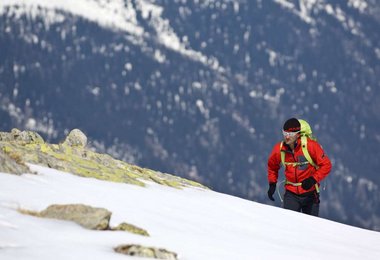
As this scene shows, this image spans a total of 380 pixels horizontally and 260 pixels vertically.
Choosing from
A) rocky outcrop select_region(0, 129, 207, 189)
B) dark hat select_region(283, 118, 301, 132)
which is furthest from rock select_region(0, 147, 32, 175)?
dark hat select_region(283, 118, 301, 132)

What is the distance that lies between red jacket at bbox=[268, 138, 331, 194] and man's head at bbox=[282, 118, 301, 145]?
7.2 inches

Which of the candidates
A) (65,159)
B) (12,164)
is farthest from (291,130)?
(12,164)

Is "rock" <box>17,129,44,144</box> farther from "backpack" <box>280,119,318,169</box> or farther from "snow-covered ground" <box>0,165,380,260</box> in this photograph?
"backpack" <box>280,119,318,169</box>

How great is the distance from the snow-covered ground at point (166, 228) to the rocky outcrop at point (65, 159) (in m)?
0.43

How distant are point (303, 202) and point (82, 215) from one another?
7.76 m

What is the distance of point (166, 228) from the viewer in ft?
33.8

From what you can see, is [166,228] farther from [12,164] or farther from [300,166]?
[300,166]

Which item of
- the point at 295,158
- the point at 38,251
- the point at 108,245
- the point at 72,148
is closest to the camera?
the point at 38,251

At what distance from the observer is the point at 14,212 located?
9.01m

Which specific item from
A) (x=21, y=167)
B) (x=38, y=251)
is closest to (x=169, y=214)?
(x=21, y=167)

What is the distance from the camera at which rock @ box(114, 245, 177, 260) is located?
8.36m

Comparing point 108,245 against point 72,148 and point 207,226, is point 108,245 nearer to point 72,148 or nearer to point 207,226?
point 207,226

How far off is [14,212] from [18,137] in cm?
1027

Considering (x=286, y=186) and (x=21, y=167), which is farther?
(x=286, y=186)
